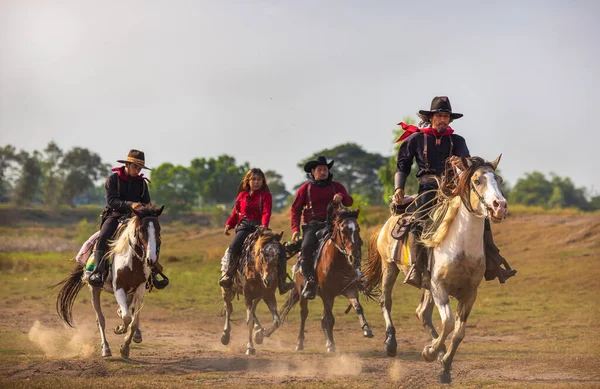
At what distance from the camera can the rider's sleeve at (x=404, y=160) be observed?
421 inches

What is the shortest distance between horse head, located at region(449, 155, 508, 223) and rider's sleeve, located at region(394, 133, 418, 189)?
1.17 m

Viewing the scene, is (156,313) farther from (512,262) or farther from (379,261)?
(512,262)

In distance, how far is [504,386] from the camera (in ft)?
A: 30.5

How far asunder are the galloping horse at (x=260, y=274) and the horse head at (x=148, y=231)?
2385 millimetres

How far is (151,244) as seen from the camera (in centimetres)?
1160

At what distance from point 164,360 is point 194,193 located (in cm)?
8543

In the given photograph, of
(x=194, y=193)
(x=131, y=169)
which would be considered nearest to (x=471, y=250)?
(x=131, y=169)

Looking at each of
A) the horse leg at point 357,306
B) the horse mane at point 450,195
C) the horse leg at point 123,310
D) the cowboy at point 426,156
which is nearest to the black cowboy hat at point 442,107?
the cowboy at point 426,156

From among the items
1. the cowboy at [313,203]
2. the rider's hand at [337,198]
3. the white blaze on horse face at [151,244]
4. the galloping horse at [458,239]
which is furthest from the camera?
the cowboy at [313,203]

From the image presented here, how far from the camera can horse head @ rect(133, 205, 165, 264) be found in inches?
456

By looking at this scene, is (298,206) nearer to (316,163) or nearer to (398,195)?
(316,163)

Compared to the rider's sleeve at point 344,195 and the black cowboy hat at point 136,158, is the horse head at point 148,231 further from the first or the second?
the rider's sleeve at point 344,195

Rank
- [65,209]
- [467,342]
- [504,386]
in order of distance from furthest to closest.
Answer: [65,209]
[467,342]
[504,386]

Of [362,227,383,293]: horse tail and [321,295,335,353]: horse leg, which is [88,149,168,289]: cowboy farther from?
[362,227,383,293]: horse tail
